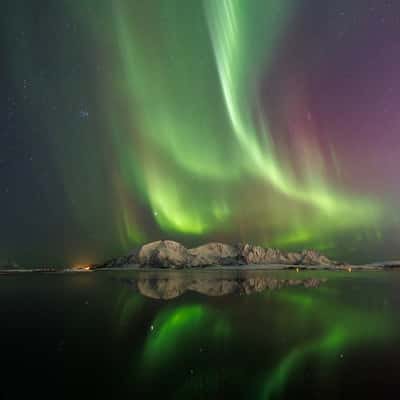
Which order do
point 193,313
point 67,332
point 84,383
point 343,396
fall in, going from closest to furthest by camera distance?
point 343,396 → point 84,383 → point 67,332 → point 193,313

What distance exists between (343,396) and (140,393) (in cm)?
734

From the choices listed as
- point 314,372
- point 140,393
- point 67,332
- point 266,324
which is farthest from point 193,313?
point 140,393

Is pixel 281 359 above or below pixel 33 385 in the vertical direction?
above

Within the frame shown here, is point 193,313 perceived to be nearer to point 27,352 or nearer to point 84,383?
point 27,352

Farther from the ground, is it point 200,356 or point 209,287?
point 209,287

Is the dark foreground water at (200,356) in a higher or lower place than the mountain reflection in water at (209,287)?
lower

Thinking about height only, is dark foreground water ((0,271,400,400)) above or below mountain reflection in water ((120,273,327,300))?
below

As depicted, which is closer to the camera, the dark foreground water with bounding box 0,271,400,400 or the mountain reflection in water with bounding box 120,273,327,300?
the dark foreground water with bounding box 0,271,400,400

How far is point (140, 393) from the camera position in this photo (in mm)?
14281

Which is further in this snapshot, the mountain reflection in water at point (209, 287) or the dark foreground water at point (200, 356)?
the mountain reflection in water at point (209, 287)

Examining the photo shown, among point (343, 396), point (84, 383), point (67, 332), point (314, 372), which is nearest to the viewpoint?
point (343, 396)

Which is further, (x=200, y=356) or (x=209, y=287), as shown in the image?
(x=209, y=287)

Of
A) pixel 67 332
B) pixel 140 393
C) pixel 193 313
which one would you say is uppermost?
pixel 193 313

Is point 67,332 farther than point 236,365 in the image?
Yes
